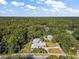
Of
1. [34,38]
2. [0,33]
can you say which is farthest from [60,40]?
[0,33]

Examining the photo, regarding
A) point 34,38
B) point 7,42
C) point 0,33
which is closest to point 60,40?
point 34,38

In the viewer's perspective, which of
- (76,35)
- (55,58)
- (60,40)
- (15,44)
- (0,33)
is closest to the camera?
(55,58)

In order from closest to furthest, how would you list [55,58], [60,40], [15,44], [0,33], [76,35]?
[55,58] → [15,44] → [60,40] → [0,33] → [76,35]

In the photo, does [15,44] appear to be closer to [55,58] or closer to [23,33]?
[23,33]

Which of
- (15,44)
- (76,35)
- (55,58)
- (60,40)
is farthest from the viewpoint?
(76,35)

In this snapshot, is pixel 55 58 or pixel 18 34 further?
pixel 18 34

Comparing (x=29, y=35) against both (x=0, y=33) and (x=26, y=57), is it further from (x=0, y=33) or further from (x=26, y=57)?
(x=26, y=57)

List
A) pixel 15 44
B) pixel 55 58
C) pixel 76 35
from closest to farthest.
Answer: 1. pixel 55 58
2. pixel 15 44
3. pixel 76 35

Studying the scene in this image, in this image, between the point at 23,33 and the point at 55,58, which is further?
the point at 23,33
